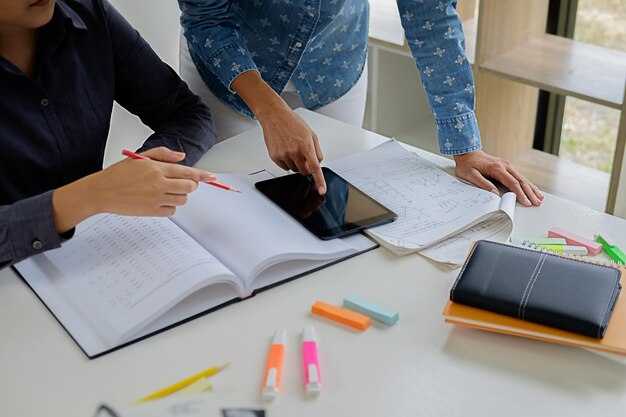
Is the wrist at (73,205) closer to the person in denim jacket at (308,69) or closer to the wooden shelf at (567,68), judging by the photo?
the person in denim jacket at (308,69)

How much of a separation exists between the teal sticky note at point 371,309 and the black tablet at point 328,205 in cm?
15

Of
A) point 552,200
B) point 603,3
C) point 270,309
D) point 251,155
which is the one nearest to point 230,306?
point 270,309

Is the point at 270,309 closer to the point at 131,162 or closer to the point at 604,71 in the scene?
the point at 131,162

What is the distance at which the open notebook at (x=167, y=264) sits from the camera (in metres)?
1.07

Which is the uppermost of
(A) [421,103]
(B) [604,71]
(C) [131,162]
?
(C) [131,162]

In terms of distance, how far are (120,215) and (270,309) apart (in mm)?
303

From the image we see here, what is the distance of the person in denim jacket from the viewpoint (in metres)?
1.44

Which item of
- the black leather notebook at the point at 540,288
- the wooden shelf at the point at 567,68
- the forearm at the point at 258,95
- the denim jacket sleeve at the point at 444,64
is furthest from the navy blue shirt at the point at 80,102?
the wooden shelf at the point at 567,68

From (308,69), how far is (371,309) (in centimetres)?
79

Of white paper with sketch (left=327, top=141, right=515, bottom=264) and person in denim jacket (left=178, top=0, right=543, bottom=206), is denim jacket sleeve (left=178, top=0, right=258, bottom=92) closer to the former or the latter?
person in denim jacket (left=178, top=0, right=543, bottom=206)

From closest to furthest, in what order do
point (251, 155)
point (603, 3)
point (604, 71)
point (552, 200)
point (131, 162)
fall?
point (131, 162) < point (552, 200) < point (251, 155) < point (604, 71) < point (603, 3)

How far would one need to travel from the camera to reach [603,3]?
2.64m

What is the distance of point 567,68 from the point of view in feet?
7.82

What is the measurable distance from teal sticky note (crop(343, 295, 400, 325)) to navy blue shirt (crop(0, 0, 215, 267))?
52cm
